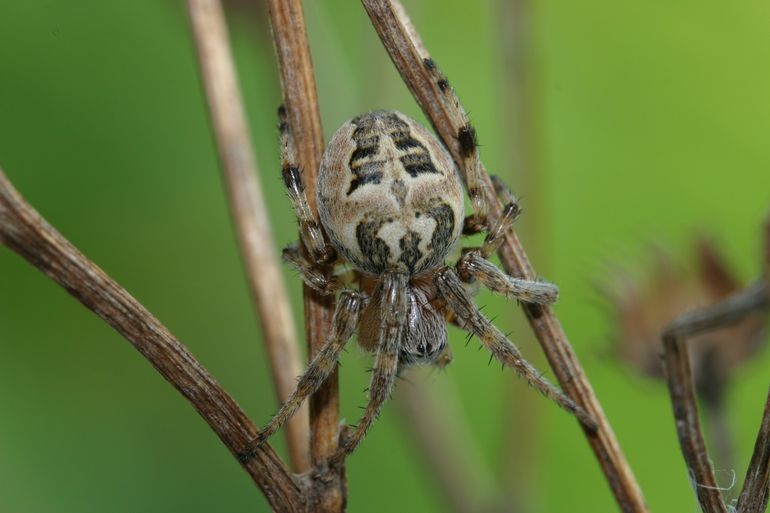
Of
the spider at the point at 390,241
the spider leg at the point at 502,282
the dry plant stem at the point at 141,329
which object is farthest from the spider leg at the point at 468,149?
the dry plant stem at the point at 141,329

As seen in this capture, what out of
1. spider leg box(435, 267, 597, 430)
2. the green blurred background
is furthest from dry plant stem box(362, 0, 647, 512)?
the green blurred background

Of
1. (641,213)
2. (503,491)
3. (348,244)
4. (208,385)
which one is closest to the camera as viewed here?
(208,385)

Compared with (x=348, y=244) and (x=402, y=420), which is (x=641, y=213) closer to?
(x=402, y=420)

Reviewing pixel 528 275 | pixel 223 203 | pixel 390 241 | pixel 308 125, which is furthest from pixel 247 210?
pixel 223 203

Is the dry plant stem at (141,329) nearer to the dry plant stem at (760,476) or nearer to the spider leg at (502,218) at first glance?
the spider leg at (502,218)

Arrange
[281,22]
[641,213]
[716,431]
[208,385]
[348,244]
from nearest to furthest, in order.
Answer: [208,385]
[281,22]
[348,244]
[716,431]
[641,213]

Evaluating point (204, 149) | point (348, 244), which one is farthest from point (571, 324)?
point (348, 244)

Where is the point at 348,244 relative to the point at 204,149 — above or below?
below
